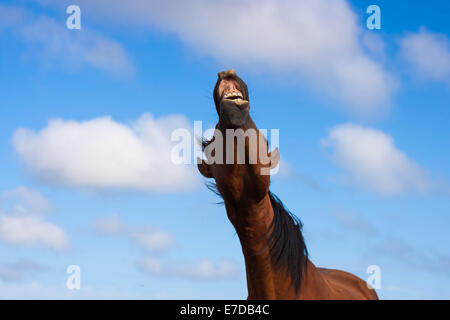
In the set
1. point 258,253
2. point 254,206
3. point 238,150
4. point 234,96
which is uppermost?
point 234,96

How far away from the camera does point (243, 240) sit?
440 cm

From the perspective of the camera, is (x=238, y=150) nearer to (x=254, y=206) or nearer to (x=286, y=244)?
(x=254, y=206)

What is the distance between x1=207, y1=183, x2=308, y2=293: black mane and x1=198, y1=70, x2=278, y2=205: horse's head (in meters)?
0.52

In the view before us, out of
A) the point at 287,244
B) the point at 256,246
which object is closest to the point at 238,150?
the point at 256,246

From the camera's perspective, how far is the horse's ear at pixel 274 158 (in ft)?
14.8

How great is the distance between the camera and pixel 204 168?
185 inches

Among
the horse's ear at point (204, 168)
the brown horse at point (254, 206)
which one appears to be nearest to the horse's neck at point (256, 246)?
the brown horse at point (254, 206)

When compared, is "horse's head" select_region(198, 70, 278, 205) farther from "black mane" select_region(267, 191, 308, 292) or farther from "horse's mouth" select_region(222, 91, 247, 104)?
"black mane" select_region(267, 191, 308, 292)

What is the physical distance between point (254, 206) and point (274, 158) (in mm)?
508

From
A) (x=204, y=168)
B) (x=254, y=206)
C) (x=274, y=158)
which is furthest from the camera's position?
(x=204, y=168)

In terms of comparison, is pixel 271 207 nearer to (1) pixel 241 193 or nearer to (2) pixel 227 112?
(1) pixel 241 193
